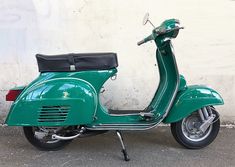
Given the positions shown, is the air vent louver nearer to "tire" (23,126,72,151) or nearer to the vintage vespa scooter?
the vintage vespa scooter

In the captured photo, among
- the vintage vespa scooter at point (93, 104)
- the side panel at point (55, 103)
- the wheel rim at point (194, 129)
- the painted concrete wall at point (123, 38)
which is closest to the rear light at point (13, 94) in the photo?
the vintage vespa scooter at point (93, 104)

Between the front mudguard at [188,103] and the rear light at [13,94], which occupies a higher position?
the rear light at [13,94]

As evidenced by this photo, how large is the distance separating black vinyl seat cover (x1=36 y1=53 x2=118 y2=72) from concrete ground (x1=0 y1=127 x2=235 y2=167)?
38.0 inches

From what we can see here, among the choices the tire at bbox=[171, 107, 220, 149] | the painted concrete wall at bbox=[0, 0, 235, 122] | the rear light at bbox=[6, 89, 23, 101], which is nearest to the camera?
the rear light at bbox=[6, 89, 23, 101]

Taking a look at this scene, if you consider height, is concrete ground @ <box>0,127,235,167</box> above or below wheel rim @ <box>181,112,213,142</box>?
below

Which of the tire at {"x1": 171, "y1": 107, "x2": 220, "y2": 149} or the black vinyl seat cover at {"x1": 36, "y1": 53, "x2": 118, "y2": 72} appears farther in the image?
the tire at {"x1": 171, "y1": 107, "x2": 220, "y2": 149}

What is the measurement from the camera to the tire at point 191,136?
4.13 m

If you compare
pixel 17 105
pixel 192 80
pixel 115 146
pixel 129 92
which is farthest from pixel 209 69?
pixel 17 105

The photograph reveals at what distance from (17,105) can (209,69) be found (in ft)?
8.67

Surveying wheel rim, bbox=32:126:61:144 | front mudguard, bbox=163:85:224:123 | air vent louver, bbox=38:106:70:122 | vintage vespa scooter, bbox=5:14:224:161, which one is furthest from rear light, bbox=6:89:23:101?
front mudguard, bbox=163:85:224:123

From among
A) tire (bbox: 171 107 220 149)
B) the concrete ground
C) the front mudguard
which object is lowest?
the concrete ground

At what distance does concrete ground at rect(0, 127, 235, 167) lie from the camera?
3871 mm

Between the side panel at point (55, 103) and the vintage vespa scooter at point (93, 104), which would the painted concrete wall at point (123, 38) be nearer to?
the vintage vespa scooter at point (93, 104)

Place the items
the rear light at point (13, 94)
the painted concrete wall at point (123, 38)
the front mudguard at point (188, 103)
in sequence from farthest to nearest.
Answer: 1. the painted concrete wall at point (123, 38)
2. the front mudguard at point (188, 103)
3. the rear light at point (13, 94)
